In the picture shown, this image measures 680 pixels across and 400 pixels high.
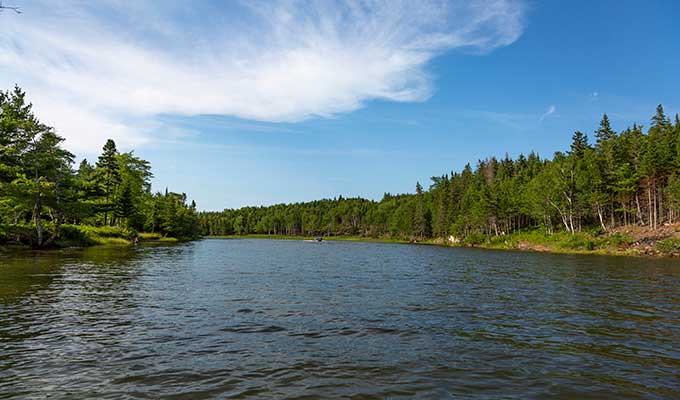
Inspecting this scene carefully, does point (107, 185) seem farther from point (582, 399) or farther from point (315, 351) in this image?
point (582, 399)

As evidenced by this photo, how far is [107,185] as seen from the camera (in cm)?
8019

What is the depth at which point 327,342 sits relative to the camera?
13.7 meters

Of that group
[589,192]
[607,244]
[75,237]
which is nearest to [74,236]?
[75,237]

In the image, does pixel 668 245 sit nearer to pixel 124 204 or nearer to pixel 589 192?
pixel 589 192

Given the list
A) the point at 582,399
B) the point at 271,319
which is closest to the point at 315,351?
the point at 271,319


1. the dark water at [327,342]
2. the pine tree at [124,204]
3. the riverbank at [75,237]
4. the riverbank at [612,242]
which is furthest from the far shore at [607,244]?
the pine tree at [124,204]

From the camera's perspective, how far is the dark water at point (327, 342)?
9766 millimetres

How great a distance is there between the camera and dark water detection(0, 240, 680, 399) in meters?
9.77

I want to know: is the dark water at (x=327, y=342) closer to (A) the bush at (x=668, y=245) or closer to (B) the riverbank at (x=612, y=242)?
(A) the bush at (x=668, y=245)

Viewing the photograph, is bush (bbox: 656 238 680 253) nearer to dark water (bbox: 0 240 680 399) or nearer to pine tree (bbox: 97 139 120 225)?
dark water (bbox: 0 240 680 399)

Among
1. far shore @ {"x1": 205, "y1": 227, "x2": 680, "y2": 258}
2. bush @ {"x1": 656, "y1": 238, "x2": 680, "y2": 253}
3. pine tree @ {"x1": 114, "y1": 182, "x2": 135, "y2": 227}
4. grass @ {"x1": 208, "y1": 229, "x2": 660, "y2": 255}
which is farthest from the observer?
pine tree @ {"x1": 114, "y1": 182, "x2": 135, "y2": 227}

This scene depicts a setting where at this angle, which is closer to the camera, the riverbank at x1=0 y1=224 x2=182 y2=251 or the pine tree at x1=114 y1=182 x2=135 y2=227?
the riverbank at x1=0 y1=224 x2=182 y2=251

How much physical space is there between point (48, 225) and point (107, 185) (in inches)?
1060

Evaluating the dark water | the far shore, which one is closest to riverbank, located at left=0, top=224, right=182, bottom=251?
the dark water
